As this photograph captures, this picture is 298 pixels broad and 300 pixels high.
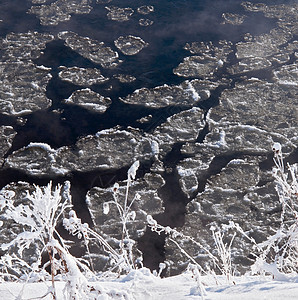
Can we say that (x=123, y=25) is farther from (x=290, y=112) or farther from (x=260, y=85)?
(x=290, y=112)

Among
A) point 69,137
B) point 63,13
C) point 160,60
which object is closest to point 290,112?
point 160,60

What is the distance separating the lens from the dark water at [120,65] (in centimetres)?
419

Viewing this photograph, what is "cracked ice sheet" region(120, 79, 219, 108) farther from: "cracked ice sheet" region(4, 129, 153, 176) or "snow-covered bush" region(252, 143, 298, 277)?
Answer: "snow-covered bush" region(252, 143, 298, 277)

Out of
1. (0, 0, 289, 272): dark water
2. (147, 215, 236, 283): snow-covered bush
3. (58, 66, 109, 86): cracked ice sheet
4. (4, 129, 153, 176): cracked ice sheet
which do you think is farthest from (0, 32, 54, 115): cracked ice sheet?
(147, 215, 236, 283): snow-covered bush

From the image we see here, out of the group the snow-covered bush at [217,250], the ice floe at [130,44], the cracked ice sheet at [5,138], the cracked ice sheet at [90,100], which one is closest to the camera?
the snow-covered bush at [217,250]

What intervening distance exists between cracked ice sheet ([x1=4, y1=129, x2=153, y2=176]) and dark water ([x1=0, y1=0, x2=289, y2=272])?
97 mm

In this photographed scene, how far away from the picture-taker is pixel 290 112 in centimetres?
500

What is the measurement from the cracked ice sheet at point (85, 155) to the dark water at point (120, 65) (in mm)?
97

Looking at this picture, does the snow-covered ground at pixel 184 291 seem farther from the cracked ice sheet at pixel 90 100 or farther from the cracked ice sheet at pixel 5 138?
the cracked ice sheet at pixel 90 100

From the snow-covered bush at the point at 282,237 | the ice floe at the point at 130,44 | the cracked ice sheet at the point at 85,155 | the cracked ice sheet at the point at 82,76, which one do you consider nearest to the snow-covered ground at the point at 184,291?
the snow-covered bush at the point at 282,237

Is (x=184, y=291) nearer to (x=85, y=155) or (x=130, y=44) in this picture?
(x=85, y=155)

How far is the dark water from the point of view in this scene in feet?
13.7

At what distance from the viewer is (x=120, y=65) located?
6.02m

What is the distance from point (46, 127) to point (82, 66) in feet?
4.89
